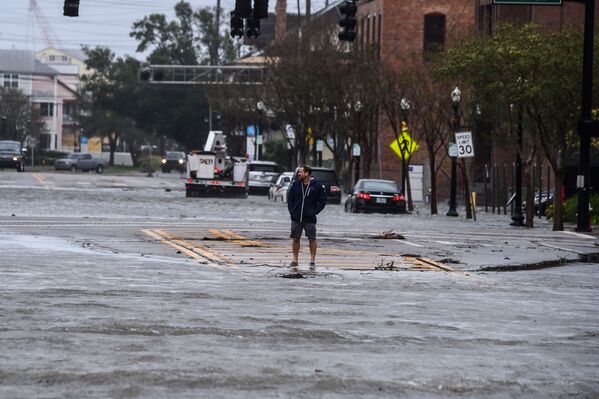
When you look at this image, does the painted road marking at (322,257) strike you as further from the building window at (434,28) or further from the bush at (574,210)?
the building window at (434,28)

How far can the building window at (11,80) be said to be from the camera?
6801 inches

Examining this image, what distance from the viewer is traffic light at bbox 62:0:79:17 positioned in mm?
36062

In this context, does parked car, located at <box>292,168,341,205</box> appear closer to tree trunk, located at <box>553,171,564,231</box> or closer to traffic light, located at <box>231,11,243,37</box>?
tree trunk, located at <box>553,171,564,231</box>

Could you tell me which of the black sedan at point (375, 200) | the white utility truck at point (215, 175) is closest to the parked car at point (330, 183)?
the white utility truck at point (215, 175)

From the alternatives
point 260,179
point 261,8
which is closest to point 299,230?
point 261,8

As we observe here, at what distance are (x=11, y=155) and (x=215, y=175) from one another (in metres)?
31.3

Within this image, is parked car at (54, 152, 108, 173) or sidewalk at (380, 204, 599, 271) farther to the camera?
parked car at (54, 152, 108, 173)

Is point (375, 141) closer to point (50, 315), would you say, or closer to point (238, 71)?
point (238, 71)

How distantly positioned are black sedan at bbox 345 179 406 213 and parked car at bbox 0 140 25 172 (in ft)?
158

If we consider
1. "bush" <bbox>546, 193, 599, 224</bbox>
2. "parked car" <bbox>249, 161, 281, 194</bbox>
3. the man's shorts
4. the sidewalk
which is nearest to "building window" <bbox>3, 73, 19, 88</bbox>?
"parked car" <bbox>249, 161, 281, 194</bbox>

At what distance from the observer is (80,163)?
119 m

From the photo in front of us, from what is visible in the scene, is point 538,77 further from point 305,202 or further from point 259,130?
point 259,130

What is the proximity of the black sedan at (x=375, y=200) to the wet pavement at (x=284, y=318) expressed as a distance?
64.5 feet

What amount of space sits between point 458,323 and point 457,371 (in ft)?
12.3
